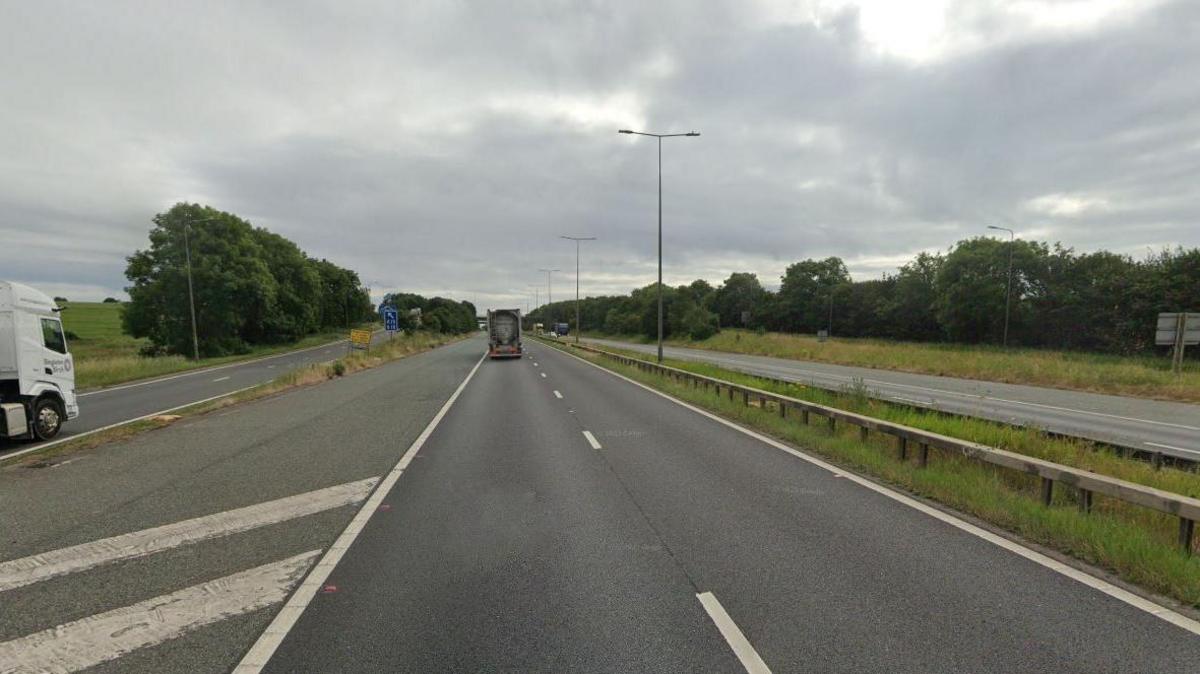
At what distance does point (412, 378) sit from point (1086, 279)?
228 ft

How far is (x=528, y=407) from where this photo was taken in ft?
52.1

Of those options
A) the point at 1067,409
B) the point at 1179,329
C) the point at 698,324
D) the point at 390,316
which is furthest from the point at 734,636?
the point at 698,324

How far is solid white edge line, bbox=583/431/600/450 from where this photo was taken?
33.6ft

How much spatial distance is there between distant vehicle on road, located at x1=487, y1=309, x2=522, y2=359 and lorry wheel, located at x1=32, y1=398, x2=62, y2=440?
97.1ft

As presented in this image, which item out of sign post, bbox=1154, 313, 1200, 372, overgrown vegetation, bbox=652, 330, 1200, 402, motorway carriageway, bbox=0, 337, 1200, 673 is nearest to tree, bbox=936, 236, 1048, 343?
overgrown vegetation, bbox=652, 330, 1200, 402

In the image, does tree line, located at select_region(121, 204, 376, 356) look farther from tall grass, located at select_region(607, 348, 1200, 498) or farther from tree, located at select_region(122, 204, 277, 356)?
tall grass, located at select_region(607, 348, 1200, 498)

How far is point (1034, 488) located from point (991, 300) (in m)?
69.4

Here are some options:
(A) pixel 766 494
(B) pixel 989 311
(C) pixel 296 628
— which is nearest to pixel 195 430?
(C) pixel 296 628

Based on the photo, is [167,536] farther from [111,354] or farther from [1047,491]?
[111,354]

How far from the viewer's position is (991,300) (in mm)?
64688

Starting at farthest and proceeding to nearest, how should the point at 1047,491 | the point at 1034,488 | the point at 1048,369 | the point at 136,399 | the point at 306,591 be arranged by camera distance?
the point at 1048,369 < the point at 136,399 < the point at 1034,488 < the point at 1047,491 < the point at 306,591

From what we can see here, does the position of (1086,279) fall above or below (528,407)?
above

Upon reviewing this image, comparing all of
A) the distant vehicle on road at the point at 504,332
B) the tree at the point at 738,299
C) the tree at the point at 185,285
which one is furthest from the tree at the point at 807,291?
A: the tree at the point at 185,285

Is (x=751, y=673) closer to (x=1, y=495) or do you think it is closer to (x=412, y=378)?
(x=1, y=495)
